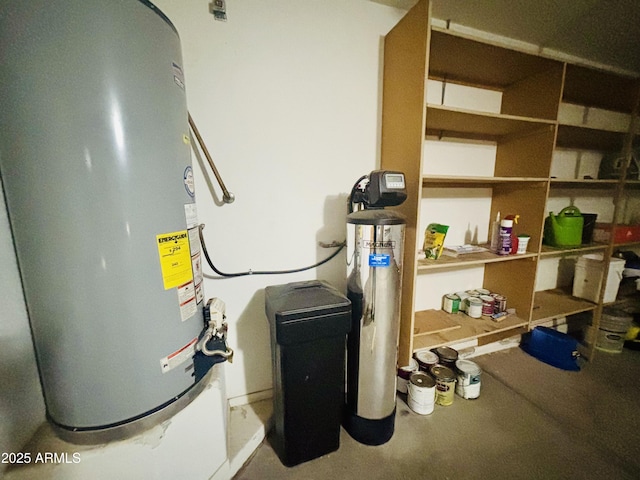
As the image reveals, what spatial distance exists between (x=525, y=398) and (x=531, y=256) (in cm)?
82

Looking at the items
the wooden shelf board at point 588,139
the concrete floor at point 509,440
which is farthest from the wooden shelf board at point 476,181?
the concrete floor at point 509,440

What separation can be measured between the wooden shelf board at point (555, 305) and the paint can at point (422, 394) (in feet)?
2.79

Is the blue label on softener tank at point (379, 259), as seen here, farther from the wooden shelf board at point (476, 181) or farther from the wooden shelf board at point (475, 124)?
the wooden shelf board at point (475, 124)

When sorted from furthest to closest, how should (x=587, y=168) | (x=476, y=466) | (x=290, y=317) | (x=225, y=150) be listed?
(x=587, y=168) → (x=225, y=150) → (x=476, y=466) → (x=290, y=317)

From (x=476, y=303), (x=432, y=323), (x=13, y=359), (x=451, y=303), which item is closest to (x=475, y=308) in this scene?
(x=476, y=303)

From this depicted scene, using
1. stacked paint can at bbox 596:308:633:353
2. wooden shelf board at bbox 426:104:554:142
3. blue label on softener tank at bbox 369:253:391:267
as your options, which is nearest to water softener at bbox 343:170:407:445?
blue label on softener tank at bbox 369:253:391:267

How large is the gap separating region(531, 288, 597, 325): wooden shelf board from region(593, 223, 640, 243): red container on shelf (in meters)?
0.47

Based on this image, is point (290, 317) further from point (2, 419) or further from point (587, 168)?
point (587, 168)

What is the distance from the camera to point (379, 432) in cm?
118

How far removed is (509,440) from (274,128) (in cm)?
187

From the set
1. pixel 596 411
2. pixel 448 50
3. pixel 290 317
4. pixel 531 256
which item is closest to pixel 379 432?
pixel 290 317

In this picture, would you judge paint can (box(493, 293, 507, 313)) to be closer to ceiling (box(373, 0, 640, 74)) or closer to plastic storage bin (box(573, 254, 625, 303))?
plastic storage bin (box(573, 254, 625, 303))

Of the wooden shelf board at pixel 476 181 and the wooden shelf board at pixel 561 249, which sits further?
the wooden shelf board at pixel 561 249

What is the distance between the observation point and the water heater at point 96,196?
1.89 ft
